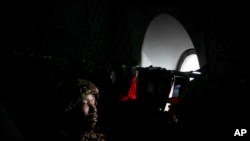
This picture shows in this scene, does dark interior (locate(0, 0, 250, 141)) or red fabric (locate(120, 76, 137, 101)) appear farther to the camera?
red fabric (locate(120, 76, 137, 101))

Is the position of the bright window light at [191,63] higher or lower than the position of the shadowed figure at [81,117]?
higher

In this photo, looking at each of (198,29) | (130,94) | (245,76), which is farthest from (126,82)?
(245,76)

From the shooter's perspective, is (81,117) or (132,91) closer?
(81,117)

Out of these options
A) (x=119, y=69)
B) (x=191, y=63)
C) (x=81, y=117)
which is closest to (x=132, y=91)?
(x=119, y=69)

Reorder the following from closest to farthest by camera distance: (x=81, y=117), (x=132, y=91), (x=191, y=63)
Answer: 1. (x=81, y=117)
2. (x=132, y=91)
3. (x=191, y=63)

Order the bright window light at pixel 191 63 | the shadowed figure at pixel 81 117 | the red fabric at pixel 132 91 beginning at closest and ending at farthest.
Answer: the shadowed figure at pixel 81 117, the red fabric at pixel 132 91, the bright window light at pixel 191 63

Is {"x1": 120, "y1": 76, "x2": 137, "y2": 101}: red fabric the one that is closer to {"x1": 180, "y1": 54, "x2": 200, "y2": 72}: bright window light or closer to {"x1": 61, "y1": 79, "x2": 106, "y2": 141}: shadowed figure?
{"x1": 61, "y1": 79, "x2": 106, "y2": 141}: shadowed figure

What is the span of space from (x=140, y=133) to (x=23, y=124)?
3.28 meters

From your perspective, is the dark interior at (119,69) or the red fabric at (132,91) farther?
the red fabric at (132,91)

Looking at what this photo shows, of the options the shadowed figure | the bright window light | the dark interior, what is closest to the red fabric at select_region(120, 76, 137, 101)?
the dark interior

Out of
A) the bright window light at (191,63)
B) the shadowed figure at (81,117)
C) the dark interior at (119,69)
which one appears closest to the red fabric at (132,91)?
the dark interior at (119,69)

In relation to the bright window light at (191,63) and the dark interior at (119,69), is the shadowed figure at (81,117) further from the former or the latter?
the bright window light at (191,63)

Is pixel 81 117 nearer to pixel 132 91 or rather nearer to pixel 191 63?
pixel 132 91

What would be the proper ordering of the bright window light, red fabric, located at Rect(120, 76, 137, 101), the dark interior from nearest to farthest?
1. the dark interior
2. red fabric, located at Rect(120, 76, 137, 101)
3. the bright window light
